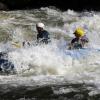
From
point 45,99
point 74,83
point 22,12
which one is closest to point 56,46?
point 74,83

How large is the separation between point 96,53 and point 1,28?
230 inches

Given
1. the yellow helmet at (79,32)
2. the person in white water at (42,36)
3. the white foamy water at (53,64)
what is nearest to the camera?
the white foamy water at (53,64)

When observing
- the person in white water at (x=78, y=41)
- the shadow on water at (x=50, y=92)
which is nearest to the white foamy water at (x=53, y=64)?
the person in white water at (x=78, y=41)

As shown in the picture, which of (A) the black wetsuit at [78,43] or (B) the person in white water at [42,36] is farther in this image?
(B) the person in white water at [42,36]

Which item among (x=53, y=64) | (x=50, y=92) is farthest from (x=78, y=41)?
(x=50, y=92)

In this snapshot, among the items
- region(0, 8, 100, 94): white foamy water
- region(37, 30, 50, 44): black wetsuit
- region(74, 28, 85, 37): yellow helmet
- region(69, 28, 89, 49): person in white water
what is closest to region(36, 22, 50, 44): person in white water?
region(37, 30, 50, 44): black wetsuit

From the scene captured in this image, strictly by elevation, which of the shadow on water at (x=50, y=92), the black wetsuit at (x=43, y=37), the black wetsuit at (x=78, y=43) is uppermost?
the black wetsuit at (x=43, y=37)

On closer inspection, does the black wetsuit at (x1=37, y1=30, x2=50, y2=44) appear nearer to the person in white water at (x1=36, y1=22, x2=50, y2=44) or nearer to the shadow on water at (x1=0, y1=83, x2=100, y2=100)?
the person in white water at (x1=36, y1=22, x2=50, y2=44)

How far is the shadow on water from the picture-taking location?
7.96m

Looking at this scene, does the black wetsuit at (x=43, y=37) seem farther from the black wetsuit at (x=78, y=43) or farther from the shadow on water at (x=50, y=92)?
the shadow on water at (x=50, y=92)

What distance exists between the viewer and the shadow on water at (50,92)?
7.96 m

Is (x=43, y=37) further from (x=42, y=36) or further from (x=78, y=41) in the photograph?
(x=78, y=41)

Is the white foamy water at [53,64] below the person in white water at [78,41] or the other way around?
below

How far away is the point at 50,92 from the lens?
8.24 metres
